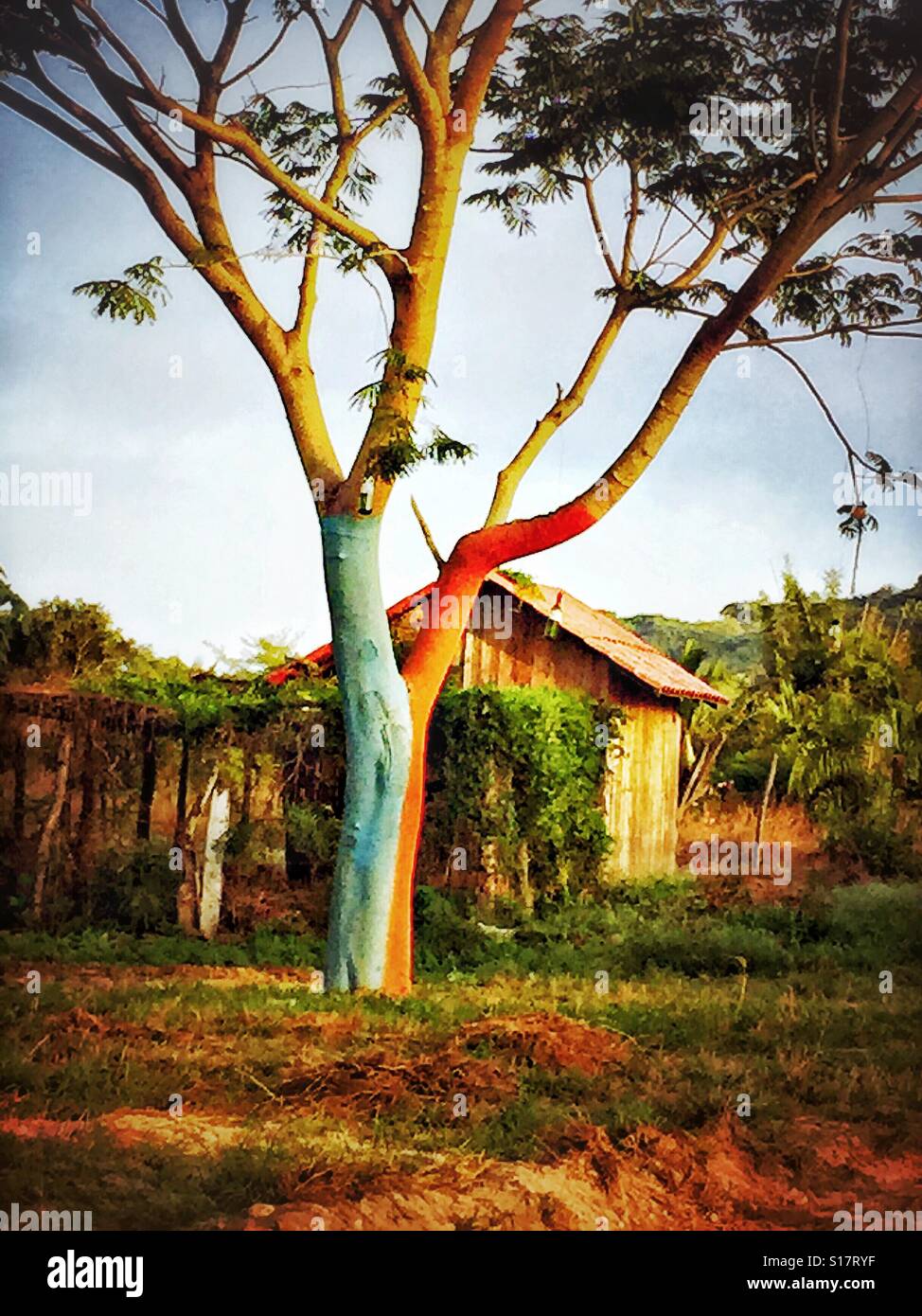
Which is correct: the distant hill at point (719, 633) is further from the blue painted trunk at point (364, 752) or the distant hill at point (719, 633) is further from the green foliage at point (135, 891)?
the green foliage at point (135, 891)

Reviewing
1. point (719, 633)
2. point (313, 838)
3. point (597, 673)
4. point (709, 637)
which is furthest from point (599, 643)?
point (709, 637)

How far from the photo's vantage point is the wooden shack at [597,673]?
8852mm

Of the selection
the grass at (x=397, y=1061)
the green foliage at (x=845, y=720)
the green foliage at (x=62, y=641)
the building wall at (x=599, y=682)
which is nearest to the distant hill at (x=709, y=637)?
the green foliage at (x=845, y=720)


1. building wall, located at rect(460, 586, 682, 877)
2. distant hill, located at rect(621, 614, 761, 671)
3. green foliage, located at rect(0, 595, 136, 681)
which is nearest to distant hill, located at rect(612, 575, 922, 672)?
distant hill, located at rect(621, 614, 761, 671)

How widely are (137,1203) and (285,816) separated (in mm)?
3599

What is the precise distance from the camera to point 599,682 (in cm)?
907

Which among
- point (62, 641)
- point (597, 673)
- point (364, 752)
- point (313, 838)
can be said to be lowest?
point (313, 838)

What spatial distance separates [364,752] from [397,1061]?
4.98 feet

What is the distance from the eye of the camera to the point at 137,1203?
3736 mm

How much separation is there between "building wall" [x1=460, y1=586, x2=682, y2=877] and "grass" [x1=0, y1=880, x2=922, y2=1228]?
2.54m

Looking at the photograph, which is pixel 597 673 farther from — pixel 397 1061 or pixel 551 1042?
pixel 397 1061

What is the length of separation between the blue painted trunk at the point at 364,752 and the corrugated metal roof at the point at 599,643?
1982 mm

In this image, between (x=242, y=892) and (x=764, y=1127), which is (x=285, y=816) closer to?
(x=242, y=892)

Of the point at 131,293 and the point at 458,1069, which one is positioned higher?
the point at 131,293
